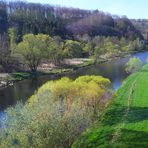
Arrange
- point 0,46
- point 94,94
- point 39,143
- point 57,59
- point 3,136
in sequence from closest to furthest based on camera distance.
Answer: point 39,143 → point 3,136 → point 94,94 → point 0,46 → point 57,59

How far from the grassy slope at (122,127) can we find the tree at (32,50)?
58094mm

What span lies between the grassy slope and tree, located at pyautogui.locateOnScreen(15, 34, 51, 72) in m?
58.1

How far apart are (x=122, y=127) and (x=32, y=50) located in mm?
72247

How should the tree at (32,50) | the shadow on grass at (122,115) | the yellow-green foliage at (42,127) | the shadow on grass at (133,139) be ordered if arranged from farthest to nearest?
the tree at (32,50) → the shadow on grass at (122,115) → the yellow-green foliage at (42,127) → the shadow on grass at (133,139)

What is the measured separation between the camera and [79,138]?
93.6 ft

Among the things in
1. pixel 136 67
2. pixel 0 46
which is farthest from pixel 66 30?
pixel 136 67

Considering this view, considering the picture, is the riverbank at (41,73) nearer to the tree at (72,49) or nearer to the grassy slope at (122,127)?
the tree at (72,49)

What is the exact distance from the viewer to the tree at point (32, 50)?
332 ft

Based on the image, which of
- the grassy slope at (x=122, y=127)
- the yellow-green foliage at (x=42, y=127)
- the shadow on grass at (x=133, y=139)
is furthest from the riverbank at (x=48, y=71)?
the shadow on grass at (x=133, y=139)

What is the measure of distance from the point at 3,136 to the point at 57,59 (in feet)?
282

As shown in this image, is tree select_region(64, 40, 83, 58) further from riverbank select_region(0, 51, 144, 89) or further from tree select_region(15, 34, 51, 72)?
tree select_region(15, 34, 51, 72)

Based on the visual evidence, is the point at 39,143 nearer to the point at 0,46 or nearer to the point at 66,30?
the point at 0,46

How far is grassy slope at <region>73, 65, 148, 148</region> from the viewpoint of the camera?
27.2 m

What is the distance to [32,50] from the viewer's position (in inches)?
3991
